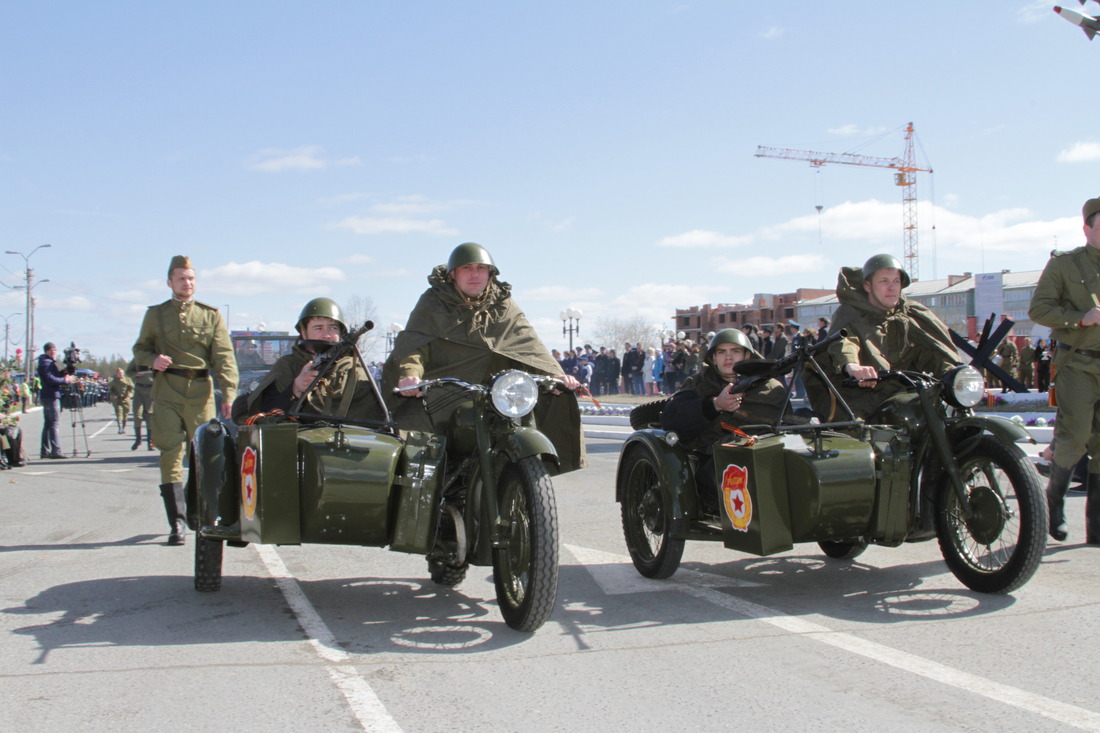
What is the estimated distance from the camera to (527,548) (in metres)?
4.68

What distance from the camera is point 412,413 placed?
572 centimetres

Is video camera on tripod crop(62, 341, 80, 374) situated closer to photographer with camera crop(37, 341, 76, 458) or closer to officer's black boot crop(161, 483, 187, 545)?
photographer with camera crop(37, 341, 76, 458)

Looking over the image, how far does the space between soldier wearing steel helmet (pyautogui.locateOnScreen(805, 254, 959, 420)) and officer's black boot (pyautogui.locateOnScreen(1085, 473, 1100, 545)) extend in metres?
1.34

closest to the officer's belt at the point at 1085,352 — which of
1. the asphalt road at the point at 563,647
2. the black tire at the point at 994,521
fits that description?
the asphalt road at the point at 563,647

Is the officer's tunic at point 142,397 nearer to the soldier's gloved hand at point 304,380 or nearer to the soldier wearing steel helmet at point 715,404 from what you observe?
the soldier's gloved hand at point 304,380

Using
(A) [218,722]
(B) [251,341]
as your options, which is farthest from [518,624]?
(B) [251,341]

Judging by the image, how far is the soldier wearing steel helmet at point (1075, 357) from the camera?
6.49 metres

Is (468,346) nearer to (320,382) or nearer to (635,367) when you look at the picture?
(320,382)

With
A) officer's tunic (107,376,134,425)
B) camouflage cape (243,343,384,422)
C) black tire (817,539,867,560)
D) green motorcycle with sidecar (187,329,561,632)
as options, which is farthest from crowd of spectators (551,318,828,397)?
green motorcycle with sidecar (187,329,561,632)

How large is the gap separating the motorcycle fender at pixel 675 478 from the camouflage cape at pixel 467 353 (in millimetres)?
423

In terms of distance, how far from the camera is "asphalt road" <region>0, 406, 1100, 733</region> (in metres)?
3.56

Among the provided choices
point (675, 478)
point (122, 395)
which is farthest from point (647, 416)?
point (122, 395)

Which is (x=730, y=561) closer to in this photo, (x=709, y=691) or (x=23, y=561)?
(x=709, y=691)

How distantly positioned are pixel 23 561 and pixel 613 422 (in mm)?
17909
